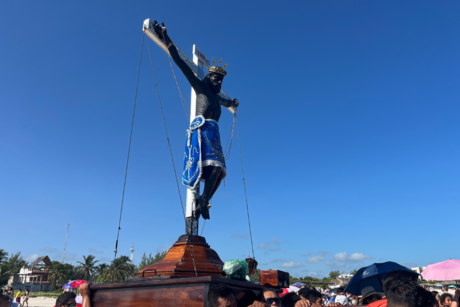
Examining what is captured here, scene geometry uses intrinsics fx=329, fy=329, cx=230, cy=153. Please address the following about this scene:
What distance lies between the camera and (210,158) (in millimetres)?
5230

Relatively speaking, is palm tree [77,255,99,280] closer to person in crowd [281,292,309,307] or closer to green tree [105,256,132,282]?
green tree [105,256,132,282]

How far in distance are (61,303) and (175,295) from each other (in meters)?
1.97

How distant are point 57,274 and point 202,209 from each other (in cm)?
6962

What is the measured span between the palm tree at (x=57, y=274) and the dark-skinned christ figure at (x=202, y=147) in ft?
227

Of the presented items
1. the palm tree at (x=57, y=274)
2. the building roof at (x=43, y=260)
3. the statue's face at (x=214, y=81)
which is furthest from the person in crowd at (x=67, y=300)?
the building roof at (x=43, y=260)

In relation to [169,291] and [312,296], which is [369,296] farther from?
[169,291]

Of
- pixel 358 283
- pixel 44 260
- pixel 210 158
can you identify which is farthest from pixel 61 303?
pixel 44 260

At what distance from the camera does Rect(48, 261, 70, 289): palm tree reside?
2467 inches

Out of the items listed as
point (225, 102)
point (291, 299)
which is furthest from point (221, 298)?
point (225, 102)

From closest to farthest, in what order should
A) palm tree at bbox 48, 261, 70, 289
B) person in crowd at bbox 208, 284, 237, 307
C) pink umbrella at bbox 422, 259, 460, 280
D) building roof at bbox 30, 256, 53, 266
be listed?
person in crowd at bbox 208, 284, 237, 307, pink umbrella at bbox 422, 259, 460, 280, palm tree at bbox 48, 261, 70, 289, building roof at bbox 30, 256, 53, 266

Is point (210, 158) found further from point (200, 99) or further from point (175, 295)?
point (175, 295)

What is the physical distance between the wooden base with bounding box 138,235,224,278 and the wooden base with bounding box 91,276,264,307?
636 millimetres

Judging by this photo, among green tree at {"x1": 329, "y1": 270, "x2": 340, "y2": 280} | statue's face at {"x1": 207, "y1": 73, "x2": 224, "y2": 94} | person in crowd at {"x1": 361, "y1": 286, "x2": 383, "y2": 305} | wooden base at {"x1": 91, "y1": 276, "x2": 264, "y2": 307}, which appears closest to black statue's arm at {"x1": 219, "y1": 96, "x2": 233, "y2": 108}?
statue's face at {"x1": 207, "y1": 73, "x2": 224, "y2": 94}

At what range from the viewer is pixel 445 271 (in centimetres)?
915
